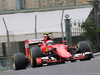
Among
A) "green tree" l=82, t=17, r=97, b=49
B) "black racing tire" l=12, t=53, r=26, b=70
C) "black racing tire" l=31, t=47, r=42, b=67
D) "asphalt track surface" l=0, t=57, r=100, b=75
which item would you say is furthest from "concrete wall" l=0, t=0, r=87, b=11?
"asphalt track surface" l=0, t=57, r=100, b=75

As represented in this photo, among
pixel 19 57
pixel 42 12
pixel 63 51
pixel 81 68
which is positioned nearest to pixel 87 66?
pixel 81 68

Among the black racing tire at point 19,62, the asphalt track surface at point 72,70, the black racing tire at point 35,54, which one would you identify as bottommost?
the black racing tire at point 19,62

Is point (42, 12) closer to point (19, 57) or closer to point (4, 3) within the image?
point (4, 3)

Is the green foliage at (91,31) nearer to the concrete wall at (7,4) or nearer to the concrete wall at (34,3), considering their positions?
the concrete wall at (34,3)

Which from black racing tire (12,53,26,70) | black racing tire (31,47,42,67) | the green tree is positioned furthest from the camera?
the green tree

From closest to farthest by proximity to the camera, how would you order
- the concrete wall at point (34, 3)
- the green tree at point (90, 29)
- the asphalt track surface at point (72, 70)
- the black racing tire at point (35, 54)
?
the asphalt track surface at point (72, 70)
the black racing tire at point (35, 54)
the green tree at point (90, 29)
the concrete wall at point (34, 3)

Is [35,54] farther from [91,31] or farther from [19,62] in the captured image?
[91,31]

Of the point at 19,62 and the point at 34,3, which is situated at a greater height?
the point at 34,3

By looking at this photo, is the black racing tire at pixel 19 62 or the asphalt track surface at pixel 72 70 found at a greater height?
the asphalt track surface at pixel 72 70

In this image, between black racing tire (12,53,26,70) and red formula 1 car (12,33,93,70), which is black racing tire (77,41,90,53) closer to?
red formula 1 car (12,33,93,70)

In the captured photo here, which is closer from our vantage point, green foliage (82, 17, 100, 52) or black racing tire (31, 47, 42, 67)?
black racing tire (31, 47, 42, 67)

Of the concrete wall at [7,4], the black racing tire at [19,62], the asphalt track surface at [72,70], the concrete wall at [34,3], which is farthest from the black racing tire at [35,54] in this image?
the concrete wall at [7,4]

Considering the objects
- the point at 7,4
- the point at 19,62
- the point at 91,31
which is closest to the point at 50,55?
the point at 19,62

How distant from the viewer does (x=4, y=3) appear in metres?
18.4
